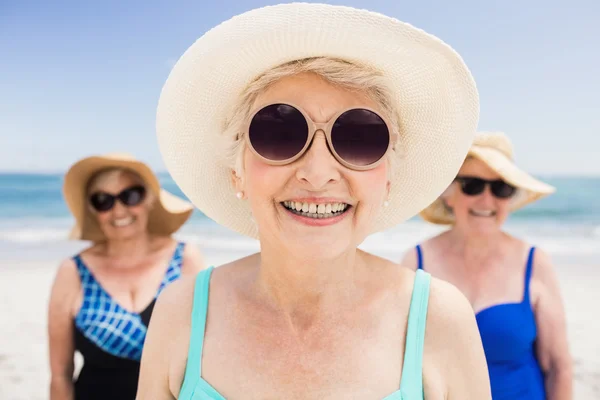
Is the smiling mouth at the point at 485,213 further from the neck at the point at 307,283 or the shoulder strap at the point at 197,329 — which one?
the shoulder strap at the point at 197,329

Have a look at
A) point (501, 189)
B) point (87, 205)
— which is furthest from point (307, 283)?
point (87, 205)

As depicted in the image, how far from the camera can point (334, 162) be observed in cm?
136

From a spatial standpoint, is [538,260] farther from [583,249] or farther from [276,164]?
[583,249]

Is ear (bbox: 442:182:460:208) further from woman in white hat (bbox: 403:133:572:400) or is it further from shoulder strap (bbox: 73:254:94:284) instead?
shoulder strap (bbox: 73:254:94:284)

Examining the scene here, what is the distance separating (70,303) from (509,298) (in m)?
2.77

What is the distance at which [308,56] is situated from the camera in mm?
1466

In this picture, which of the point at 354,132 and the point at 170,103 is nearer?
the point at 354,132

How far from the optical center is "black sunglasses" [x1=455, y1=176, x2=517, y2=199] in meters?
3.08

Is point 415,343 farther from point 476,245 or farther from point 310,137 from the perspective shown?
point 476,245

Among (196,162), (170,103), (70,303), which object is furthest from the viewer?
(70,303)

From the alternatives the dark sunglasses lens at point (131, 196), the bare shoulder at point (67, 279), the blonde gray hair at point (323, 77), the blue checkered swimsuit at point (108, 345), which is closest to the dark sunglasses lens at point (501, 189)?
the blonde gray hair at point (323, 77)

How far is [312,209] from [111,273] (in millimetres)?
2333

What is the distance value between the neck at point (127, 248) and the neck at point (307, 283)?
2.10m

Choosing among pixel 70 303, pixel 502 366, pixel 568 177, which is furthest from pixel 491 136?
pixel 568 177
